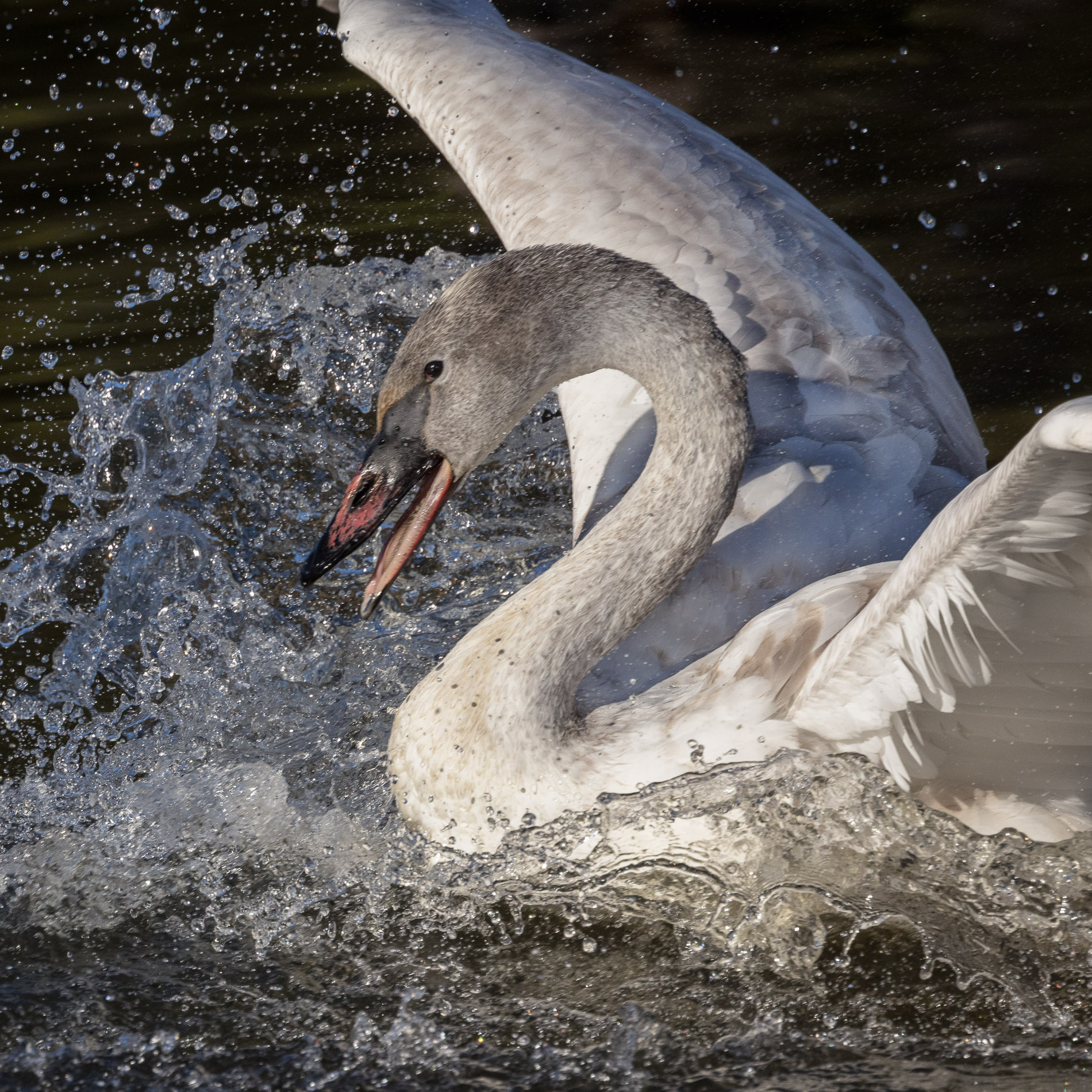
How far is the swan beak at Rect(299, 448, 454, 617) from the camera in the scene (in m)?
3.53

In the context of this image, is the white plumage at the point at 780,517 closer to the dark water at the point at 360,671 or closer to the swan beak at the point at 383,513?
the dark water at the point at 360,671

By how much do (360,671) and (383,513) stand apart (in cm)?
106

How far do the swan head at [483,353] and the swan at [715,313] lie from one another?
563mm

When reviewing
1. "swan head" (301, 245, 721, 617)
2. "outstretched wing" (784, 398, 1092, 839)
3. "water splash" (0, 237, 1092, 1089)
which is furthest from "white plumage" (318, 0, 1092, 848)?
"swan head" (301, 245, 721, 617)

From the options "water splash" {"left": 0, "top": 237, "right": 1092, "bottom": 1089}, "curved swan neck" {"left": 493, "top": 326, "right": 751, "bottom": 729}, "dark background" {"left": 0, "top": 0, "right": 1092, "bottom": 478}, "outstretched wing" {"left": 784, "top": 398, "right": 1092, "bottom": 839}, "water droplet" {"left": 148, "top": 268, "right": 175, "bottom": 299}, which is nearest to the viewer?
"outstretched wing" {"left": 784, "top": 398, "right": 1092, "bottom": 839}

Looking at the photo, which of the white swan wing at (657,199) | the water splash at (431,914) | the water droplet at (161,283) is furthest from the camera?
the water droplet at (161,283)

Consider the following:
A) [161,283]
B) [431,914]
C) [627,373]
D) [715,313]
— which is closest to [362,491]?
[627,373]

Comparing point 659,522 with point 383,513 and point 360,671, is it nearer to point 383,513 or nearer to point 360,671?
point 383,513

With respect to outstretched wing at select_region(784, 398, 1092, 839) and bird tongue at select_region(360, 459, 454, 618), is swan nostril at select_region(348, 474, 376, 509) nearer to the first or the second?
bird tongue at select_region(360, 459, 454, 618)

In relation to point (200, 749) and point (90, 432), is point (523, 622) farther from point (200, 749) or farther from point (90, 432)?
point (90, 432)

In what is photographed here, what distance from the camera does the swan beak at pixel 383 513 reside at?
3.53 m

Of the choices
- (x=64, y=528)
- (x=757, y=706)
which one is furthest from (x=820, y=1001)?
(x=64, y=528)

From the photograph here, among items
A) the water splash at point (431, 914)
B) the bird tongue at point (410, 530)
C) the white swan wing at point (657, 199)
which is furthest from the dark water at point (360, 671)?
the white swan wing at point (657, 199)

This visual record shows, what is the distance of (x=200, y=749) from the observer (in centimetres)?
413
